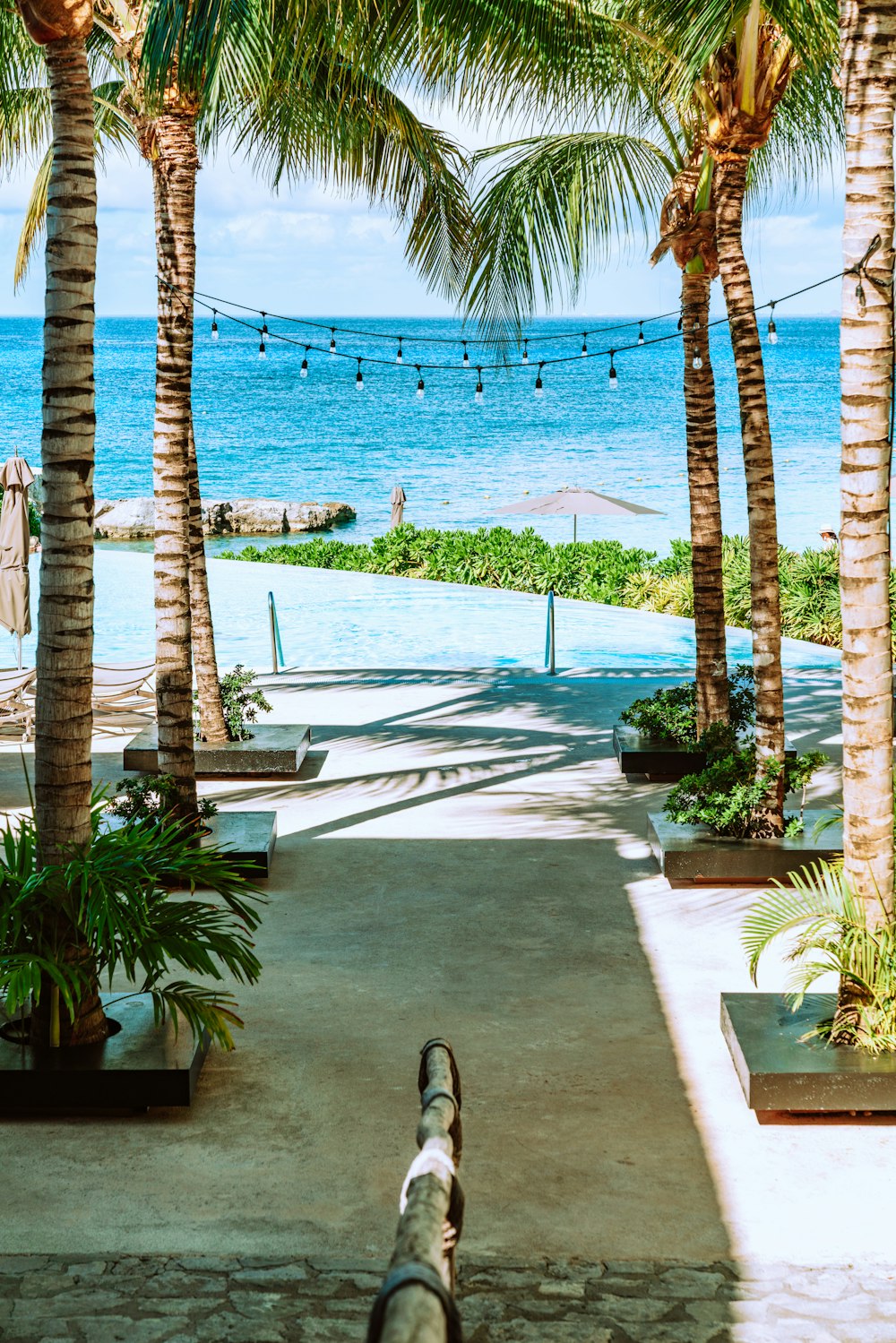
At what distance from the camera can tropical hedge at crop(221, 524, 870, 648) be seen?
63.7ft

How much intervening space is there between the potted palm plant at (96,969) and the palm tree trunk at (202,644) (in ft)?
16.7

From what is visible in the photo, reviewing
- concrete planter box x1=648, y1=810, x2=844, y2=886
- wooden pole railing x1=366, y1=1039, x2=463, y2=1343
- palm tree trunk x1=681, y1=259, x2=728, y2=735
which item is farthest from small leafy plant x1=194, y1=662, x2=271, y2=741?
wooden pole railing x1=366, y1=1039, x2=463, y2=1343

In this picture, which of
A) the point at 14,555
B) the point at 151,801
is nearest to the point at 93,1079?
the point at 151,801

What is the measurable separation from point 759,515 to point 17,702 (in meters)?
6.96

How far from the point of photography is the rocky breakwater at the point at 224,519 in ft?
141

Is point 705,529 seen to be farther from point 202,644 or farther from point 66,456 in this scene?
point 66,456

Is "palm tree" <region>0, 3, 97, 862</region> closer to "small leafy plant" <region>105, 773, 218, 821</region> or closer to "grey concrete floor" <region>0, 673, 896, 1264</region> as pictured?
"grey concrete floor" <region>0, 673, 896, 1264</region>

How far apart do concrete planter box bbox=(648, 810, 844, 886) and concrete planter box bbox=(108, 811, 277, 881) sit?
7.52 ft

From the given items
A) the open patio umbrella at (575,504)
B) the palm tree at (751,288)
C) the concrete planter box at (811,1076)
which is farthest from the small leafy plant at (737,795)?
the open patio umbrella at (575,504)

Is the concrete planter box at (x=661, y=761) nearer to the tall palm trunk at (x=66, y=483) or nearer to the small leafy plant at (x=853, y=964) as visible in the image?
the small leafy plant at (x=853, y=964)

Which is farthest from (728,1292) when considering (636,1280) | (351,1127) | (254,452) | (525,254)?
(254,452)

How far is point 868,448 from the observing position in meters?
5.02

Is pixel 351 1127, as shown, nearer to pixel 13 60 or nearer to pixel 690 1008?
pixel 690 1008

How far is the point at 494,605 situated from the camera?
826 inches
